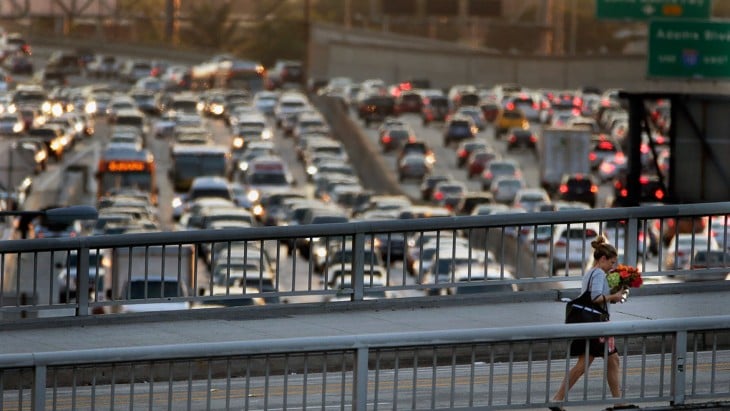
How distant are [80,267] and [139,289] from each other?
41.0 ft

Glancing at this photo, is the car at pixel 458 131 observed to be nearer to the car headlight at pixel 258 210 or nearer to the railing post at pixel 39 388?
the car headlight at pixel 258 210

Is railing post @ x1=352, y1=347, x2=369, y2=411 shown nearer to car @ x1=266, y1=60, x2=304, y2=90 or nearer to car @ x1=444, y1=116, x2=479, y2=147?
car @ x1=444, y1=116, x2=479, y2=147

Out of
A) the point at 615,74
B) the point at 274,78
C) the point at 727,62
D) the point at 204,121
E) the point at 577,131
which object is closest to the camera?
the point at 727,62

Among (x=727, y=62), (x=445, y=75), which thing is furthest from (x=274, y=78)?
(x=727, y=62)

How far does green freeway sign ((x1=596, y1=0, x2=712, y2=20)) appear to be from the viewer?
1718 inches

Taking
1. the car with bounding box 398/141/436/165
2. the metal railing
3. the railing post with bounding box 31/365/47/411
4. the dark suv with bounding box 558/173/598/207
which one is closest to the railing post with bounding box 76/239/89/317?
the metal railing

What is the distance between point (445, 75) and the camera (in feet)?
411

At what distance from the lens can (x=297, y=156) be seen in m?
87.1

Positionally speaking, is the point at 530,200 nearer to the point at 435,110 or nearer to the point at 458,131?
the point at 458,131

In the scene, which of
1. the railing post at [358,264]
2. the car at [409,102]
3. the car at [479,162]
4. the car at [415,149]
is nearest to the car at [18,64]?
the car at [409,102]

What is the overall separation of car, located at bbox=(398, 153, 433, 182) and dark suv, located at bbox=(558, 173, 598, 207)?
954 centimetres

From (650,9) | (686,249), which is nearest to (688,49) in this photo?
(650,9)

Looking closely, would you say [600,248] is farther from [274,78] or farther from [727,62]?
[274,78]

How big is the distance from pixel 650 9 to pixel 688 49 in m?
1.46
